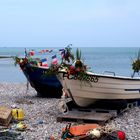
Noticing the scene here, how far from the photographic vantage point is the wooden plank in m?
10.8

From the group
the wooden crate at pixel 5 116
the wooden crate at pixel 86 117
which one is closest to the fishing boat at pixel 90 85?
the wooden crate at pixel 86 117

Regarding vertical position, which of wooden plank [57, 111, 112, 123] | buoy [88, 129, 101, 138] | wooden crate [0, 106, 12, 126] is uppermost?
buoy [88, 129, 101, 138]

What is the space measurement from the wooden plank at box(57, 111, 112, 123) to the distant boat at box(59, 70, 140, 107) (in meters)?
0.50

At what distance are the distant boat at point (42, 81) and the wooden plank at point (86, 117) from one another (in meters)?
3.81

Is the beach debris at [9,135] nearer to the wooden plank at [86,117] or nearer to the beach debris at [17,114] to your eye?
the beach debris at [17,114]

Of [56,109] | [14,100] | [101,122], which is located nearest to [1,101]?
[14,100]

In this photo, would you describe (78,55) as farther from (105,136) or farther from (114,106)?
(105,136)

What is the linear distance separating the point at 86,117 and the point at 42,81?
4837 mm

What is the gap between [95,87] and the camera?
459 inches

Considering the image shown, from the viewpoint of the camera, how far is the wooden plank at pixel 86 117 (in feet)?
35.3

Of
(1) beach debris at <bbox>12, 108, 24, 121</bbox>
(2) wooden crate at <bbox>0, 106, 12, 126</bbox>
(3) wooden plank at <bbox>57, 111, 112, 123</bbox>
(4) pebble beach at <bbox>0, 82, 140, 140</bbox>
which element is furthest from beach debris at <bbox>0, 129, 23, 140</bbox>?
(3) wooden plank at <bbox>57, 111, 112, 123</bbox>

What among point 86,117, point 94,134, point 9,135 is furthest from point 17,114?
point 94,134

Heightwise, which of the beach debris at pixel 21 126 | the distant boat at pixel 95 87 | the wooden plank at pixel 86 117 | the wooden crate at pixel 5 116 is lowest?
the beach debris at pixel 21 126

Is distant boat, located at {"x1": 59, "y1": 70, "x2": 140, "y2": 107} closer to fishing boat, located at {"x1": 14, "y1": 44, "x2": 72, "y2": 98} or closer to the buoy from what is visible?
the buoy
